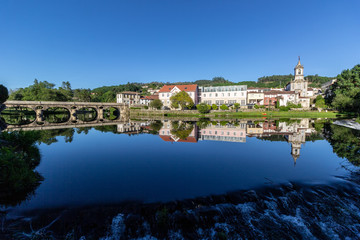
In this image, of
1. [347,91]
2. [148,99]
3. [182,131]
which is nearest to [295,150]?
[182,131]

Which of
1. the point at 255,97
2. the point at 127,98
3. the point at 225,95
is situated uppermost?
the point at 127,98

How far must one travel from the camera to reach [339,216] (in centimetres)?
580

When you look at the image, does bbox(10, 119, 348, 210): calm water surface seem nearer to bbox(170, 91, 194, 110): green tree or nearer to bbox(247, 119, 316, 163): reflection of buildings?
bbox(247, 119, 316, 163): reflection of buildings

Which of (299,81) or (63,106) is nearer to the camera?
(63,106)

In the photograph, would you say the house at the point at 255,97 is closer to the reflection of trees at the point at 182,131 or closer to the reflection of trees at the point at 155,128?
the reflection of trees at the point at 182,131

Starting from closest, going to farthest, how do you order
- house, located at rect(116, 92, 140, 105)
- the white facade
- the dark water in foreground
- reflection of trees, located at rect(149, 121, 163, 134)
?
the dark water in foreground, reflection of trees, located at rect(149, 121, 163, 134), the white facade, house, located at rect(116, 92, 140, 105)

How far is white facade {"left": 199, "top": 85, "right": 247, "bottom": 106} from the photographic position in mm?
63938

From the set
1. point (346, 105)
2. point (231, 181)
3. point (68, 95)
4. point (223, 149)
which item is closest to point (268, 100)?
point (346, 105)

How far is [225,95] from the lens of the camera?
66.2 m

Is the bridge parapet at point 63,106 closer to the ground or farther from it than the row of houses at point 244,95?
closer to the ground

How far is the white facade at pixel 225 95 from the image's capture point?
63938 mm

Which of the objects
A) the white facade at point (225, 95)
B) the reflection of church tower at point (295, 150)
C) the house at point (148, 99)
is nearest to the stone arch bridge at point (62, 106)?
the house at point (148, 99)

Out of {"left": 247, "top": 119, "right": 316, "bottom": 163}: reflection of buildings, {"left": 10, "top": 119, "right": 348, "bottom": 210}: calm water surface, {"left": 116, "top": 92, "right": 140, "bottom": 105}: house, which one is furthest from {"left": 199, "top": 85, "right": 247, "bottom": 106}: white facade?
{"left": 10, "top": 119, "right": 348, "bottom": 210}: calm water surface

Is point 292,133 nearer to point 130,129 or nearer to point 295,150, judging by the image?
point 295,150
